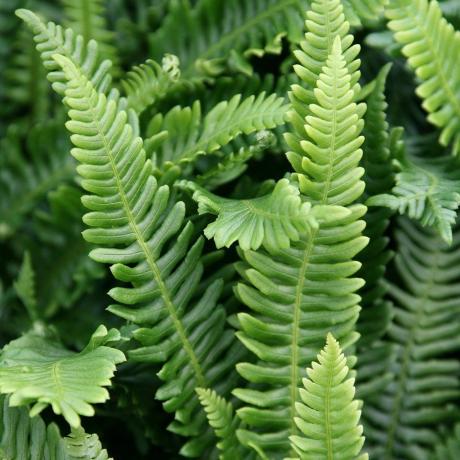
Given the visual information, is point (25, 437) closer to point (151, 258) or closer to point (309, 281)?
point (151, 258)

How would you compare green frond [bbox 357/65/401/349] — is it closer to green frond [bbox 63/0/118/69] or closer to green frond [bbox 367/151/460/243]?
green frond [bbox 367/151/460/243]

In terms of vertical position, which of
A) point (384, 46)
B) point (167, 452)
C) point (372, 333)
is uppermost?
point (384, 46)

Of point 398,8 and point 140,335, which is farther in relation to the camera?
point 398,8

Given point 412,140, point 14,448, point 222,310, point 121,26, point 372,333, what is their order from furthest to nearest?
point 121,26 < point 412,140 < point 372,333 < point 222,310 < point 14,448

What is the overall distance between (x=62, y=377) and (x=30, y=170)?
736 millimetres

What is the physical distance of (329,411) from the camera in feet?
3.12

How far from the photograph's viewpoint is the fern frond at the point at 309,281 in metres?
0.97

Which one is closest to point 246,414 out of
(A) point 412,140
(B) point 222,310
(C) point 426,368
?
(B) point 222,310

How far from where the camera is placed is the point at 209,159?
137cm

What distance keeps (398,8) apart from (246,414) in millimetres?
664

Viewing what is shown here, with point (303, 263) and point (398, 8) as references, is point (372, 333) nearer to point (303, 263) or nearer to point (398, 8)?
point (303, 263)

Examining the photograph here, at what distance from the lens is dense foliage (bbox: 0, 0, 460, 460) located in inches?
38.5

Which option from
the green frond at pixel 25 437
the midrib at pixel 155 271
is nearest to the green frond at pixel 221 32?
the midrib at pixel 155 271

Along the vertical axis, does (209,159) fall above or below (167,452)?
above
